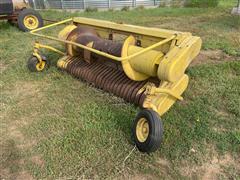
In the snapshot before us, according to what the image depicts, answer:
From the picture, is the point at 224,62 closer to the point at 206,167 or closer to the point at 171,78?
the point at 171,78

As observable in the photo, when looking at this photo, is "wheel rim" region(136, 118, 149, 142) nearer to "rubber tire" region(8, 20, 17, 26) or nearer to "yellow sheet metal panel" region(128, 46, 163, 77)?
"yellow sheet metal panel" region(128, 46, 163, 77)

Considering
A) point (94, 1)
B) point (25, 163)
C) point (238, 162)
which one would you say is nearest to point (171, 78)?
point (238, 162)

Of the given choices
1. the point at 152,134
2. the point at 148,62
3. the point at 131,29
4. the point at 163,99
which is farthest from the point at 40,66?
the point at 152,134

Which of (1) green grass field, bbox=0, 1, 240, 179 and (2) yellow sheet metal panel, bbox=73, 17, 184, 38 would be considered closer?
(1) green grass field, bbox=0, 1, 240, 179

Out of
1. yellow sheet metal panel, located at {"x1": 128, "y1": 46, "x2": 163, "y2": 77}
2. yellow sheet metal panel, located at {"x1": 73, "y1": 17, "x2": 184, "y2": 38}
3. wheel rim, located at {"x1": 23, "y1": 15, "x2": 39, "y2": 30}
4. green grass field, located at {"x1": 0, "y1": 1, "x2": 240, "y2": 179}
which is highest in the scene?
yellow sheet metal panel, located at {"x1": 73, "y1": 17, "x2": 184, "y2": 38}

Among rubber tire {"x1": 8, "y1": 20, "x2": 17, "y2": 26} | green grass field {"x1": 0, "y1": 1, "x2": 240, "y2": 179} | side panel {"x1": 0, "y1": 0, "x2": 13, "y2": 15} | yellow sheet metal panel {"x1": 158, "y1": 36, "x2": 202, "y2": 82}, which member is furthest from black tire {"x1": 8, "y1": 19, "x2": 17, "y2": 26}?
yellow sheet metal panel {"x1": 158, "y1": 36, "x2": 202, "y2": 82}

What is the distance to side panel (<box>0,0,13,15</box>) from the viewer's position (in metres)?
7.21

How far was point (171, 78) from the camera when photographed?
10.1 feet

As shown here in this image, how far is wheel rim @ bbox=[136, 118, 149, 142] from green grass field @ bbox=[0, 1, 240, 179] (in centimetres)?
14

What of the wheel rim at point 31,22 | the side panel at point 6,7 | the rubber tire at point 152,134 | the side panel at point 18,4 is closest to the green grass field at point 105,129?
the rubber tire at point 152,134

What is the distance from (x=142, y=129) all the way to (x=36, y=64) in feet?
8.13

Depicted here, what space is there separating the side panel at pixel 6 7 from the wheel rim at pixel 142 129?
567 centimetres

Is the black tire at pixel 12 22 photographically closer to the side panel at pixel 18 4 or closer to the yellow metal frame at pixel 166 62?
the side panel at pixel 18 4

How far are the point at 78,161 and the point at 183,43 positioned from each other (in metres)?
1.65
